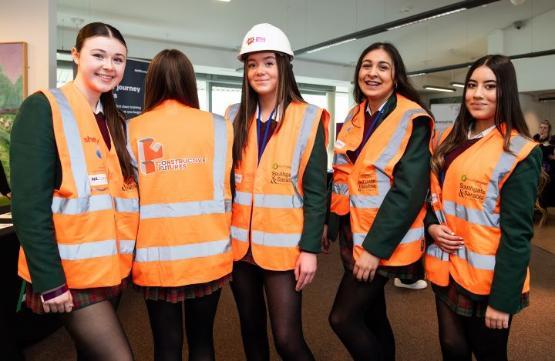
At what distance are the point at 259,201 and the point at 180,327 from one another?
0.51 meters

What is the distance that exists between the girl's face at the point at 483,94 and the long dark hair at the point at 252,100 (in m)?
0.64

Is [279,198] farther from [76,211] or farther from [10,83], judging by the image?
[10,83]

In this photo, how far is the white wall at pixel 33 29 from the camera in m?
3.35

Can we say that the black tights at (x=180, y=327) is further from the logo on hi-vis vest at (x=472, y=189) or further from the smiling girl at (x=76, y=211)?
the logo on hi-vis vest at (x=472, y=189)

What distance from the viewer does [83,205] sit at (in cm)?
121

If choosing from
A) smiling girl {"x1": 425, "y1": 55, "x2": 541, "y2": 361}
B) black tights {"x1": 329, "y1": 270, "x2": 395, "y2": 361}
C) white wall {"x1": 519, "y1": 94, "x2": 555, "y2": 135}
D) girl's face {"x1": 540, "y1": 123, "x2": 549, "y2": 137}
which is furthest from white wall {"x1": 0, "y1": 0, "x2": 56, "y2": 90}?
white wall {"x1": 519, "y1": 94, "x2": 555, "y2": 135}

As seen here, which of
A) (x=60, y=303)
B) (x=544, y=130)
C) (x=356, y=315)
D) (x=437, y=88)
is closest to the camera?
(x=60, y=303)

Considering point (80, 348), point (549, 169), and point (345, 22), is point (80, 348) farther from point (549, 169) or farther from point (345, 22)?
point (345, 22)

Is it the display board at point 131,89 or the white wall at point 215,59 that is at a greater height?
the white wall at point 215,59

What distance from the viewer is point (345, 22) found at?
28.6 feet

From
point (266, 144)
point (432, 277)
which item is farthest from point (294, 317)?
point (266, 144)

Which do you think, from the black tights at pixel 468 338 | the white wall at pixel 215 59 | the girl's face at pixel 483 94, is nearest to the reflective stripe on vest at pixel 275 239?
the black tights at pixel 468 338

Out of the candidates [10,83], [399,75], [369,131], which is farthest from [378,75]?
[10,83]

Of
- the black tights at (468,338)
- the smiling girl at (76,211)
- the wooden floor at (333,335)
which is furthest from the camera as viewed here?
the wooden floor at (333,335)
